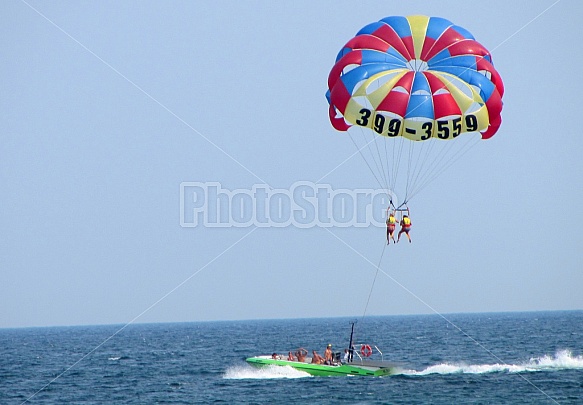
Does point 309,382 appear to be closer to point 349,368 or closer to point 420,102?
point 349,368

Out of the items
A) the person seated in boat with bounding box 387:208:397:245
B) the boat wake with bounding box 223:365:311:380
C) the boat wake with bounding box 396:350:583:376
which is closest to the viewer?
the person seated in boat with bounding box 387:208:397:245

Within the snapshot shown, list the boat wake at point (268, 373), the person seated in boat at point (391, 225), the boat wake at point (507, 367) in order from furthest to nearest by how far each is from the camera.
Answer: the boat wake at point (507, 367) < the boat wake at point (268, 373) < the person seated in boat at point (391, 225)

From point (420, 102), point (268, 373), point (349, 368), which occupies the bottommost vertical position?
point (268, 373)

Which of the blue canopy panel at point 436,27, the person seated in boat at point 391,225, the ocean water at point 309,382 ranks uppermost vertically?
the blue canopy panel at point 436,27

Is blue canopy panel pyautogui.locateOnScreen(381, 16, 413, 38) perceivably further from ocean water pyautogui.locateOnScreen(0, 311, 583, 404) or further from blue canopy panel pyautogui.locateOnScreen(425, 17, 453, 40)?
ocean water pyautogui.locateOnScreen(0, 311, 583, 404)

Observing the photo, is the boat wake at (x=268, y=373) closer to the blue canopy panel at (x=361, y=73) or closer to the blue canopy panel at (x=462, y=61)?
the blue canopy panel at (x=361, y=73)

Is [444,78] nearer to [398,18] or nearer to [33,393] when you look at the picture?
[398,18]

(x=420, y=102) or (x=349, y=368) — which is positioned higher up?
(x=420, y=102)

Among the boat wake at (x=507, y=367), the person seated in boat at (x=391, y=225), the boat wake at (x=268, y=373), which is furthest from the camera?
the boat wake at (x=507, y=367)

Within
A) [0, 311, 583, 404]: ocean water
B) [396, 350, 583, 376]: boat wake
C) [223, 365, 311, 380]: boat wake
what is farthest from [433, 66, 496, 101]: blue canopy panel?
[223, 365, 311, 380]: boat wake

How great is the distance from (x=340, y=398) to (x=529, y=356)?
2230 centimetres

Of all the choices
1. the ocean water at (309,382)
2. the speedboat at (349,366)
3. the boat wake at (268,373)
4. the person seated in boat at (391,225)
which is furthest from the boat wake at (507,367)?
the person seated in boat at (391,225)

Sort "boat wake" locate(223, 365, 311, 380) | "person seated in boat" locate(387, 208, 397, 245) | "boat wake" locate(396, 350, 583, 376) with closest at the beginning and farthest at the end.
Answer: "person seated in boat" locate(387, 208, 397, 245), "boat wake" locate(223, 365, 311, 380), "boat wake" locate(396, 350, 583, 376)

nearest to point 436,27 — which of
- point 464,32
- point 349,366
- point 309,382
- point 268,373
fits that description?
point 464,32
